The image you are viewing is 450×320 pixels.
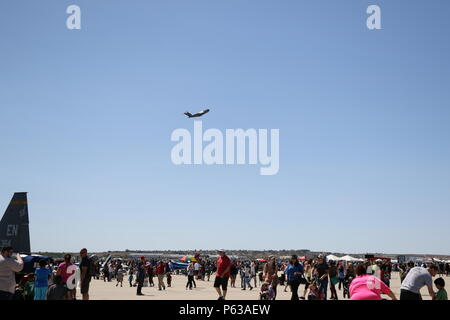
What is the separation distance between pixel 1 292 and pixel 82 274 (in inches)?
161

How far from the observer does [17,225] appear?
4069 centimetres

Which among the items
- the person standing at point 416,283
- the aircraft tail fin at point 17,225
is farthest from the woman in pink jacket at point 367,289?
the aircraft tail fin at point 17,225

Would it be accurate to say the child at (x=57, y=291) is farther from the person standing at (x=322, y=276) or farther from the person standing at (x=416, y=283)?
the person standing at (x=322, y=276)

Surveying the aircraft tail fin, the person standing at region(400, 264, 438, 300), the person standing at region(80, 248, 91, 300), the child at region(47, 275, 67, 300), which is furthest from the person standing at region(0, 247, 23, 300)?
the aircraft tail fin

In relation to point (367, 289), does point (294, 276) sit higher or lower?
lower

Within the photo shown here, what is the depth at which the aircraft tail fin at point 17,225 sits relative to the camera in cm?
3988

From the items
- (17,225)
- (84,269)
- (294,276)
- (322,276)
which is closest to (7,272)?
(84,269)

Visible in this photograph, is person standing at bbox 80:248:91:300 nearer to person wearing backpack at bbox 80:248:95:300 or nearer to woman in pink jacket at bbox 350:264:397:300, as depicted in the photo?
person wearing backpack at bbox 80:248:95:300

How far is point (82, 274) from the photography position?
12.9 m

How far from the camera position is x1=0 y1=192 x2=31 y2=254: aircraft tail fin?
131ft

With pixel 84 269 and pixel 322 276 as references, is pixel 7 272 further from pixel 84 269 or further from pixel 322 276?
pixel 322 276
